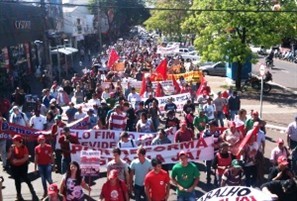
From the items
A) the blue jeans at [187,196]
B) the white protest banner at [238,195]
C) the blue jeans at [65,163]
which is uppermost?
the white protest banner at [238,195]

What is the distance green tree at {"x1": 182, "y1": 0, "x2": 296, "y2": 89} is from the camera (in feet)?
86.8

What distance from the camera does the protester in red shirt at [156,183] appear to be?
340 inches

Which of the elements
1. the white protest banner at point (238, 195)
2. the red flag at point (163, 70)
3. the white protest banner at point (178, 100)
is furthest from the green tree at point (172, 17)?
the white protest banner at point (238, 195)

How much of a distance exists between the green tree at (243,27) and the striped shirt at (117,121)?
43.5 ft

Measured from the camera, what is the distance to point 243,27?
87.8ft

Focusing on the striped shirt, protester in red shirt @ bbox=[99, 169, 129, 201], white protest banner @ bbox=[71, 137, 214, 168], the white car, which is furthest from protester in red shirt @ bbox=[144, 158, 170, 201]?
the white car

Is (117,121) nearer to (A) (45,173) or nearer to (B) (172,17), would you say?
(A) (45,173)

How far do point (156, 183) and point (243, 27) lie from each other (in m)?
19.5

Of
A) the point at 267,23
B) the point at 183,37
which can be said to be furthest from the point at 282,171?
the point at 183,37

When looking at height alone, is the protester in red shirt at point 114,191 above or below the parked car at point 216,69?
above

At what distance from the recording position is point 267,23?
1049 inches

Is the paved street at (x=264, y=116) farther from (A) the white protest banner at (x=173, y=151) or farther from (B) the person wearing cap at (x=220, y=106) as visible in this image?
(B) the person wearing cap at (x=220, y=106)

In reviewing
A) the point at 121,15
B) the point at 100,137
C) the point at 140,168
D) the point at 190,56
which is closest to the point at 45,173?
the point at 140,168

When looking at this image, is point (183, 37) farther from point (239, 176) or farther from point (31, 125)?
point (239, 176)
